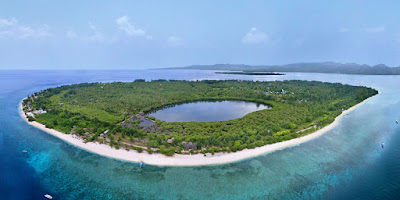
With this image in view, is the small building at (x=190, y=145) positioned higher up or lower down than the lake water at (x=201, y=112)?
lower down

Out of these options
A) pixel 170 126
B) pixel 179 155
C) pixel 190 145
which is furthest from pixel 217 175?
pixel 170 126

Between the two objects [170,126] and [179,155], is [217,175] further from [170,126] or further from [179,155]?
[170,126]

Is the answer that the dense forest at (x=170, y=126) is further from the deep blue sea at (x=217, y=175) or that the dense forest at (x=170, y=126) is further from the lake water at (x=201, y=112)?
the lake water at (x=201, y=112)

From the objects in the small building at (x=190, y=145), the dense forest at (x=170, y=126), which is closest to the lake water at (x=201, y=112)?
the dense forest at (x=170, y=126)

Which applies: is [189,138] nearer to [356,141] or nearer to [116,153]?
[116,153]

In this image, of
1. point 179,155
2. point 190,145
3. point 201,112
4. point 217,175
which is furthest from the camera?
point 201,112

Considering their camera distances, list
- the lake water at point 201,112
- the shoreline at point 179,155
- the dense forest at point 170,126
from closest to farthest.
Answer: the shoreline at point 179,155
the dense forest at point 170,126
the lake water at point 201,112

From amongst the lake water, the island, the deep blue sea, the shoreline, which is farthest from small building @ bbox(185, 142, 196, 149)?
A: the lake water

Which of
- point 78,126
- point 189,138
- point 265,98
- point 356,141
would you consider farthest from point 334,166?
point 78,126
